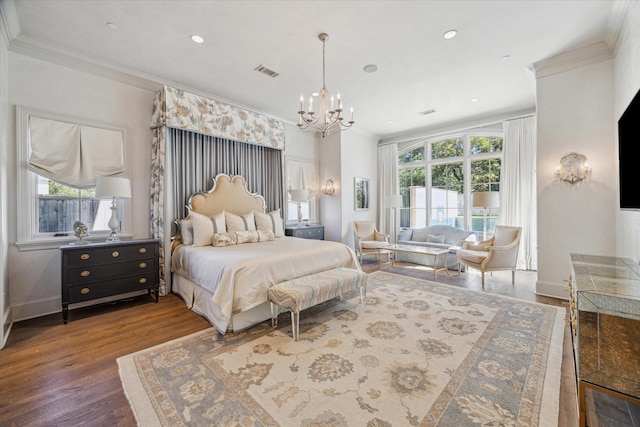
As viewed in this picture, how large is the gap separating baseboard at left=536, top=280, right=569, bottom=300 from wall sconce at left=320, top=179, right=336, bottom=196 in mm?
4158

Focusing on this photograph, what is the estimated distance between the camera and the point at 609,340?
1.45m

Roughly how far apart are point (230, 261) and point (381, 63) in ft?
10.6

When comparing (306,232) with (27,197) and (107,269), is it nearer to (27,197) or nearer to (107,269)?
(107,269)

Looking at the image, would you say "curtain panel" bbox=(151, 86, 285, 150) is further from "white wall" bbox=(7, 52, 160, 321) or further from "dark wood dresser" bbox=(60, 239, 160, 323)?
"dark wood dresser" bbox=(60, 239, 160, 323)

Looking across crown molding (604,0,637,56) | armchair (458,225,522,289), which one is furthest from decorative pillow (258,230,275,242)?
crown molding (604,0,637,56)

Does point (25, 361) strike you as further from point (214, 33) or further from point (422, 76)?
point (422, 76)

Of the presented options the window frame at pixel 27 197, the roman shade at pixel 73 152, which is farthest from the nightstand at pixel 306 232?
the window frame at pixel 27 197

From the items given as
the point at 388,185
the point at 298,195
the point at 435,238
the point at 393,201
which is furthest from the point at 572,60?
the point at 298,195

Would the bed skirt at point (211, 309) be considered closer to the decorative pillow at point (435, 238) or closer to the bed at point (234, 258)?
the bed at point (234, 258)

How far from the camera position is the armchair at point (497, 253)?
417cm

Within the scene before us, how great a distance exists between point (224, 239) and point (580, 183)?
16.0ft

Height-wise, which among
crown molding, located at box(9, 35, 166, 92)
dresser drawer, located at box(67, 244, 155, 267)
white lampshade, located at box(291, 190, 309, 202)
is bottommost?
dresser drawer, located at box(67, 244, 155, 267)

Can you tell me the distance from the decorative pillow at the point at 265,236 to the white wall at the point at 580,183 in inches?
157

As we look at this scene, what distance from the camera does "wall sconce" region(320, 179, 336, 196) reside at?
6423 millimetres
